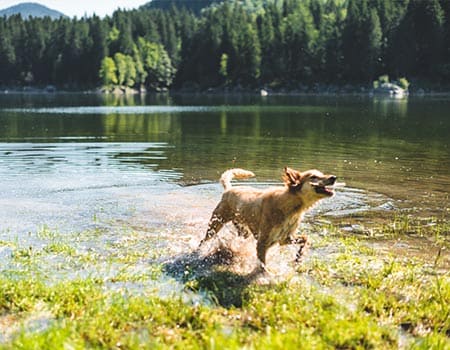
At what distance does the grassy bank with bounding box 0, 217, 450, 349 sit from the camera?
231 inches

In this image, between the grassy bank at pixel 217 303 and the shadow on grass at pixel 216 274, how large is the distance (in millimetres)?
29

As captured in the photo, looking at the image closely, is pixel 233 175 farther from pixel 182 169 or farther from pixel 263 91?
pixel 263 91

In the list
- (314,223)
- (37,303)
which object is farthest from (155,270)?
(314,223)

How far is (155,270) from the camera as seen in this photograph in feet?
28.1

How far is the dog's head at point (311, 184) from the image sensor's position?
7.90m

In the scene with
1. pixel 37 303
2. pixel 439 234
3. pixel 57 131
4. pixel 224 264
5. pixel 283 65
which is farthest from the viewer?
pixel 283 65

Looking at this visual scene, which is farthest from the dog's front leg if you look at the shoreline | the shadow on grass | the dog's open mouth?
the shoreline

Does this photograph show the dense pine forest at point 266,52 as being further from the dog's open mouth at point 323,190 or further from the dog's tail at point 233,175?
the dog's open mouth at point 323,190

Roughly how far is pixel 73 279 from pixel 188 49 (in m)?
191

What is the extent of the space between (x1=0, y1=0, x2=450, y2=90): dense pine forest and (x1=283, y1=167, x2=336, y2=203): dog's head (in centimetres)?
12555

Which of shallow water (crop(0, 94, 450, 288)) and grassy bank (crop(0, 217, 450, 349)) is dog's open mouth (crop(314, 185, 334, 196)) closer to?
grassy bank (crop(0, 217, 450, 349))

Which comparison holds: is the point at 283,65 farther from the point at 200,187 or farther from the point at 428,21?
the point at 200,187

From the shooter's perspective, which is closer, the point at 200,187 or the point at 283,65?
the point at 200,187

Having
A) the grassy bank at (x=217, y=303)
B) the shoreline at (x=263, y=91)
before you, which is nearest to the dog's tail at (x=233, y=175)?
the grassy bank at (x=217, y=303)
